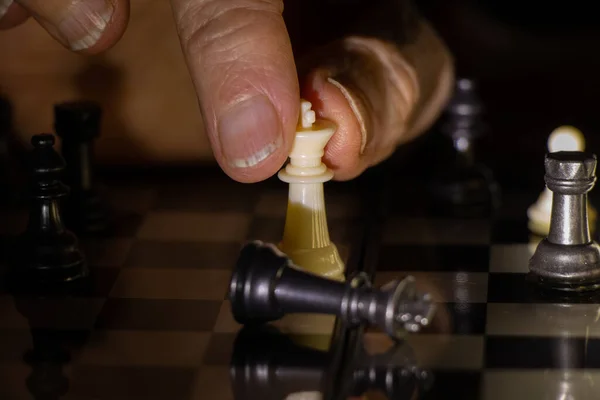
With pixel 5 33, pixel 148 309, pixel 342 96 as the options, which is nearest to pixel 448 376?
pixel 148 309

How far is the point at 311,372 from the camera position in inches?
38.3

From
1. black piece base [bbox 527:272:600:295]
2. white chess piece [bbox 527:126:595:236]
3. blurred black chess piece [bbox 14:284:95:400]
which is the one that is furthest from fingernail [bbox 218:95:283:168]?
white chess piece [bbox 527:126:595:236]

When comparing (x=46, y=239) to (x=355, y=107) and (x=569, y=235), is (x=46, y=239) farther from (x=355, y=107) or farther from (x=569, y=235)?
(x=569, y=235)

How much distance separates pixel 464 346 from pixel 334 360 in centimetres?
14

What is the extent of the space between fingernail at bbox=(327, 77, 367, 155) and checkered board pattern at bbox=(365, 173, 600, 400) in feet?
0.52

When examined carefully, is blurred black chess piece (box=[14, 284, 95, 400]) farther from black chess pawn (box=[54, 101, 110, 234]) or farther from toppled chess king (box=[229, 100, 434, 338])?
black chess pawn (box=[54, 101, 110, 234])

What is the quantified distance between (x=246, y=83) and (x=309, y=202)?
183 millimetres

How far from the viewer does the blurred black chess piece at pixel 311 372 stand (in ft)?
3.06

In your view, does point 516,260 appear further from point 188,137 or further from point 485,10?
point 485,10

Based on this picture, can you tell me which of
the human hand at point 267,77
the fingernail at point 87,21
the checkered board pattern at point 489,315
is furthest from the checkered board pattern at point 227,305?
the fingernail at point 87,21

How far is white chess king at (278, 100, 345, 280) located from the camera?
121 cm

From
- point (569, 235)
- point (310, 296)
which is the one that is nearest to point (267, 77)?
point (310, 296)

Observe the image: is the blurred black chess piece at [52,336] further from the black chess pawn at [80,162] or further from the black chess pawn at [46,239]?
the black chess pawn at [80,162]

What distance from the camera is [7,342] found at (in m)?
1.07
